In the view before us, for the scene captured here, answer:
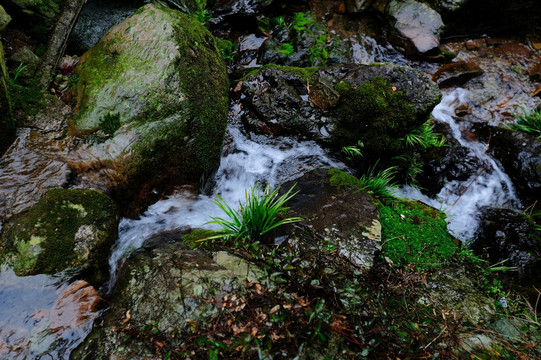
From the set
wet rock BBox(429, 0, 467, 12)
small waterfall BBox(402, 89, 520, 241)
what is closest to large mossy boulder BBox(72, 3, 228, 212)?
small waterfall BBox(402, 89, 520, 241)

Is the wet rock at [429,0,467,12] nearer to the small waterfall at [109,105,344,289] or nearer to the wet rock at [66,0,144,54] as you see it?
the small waterfall at [109,105,344,289]

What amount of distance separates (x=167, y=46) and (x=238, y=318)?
3447 mm

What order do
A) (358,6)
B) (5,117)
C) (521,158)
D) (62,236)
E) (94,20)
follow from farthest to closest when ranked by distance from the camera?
(358,6) < (521,158) < (94,20) < (5,117) < (62,236)

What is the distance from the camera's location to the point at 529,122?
6.38 meters

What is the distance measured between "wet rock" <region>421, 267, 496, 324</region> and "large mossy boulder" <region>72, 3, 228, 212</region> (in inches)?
127

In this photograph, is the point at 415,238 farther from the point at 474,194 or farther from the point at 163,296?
the point at 474,194

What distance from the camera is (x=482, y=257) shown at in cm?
429

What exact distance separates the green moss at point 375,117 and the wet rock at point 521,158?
231cm

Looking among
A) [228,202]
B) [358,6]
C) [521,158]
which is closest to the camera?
[228,202]

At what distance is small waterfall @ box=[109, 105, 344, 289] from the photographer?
3969mm

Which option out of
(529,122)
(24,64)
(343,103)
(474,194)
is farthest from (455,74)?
(24,64)

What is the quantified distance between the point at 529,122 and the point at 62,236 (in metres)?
8.76

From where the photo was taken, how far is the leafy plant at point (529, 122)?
6258 mm

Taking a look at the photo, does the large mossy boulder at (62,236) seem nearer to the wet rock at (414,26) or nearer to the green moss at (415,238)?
the green moss at (415,238)
